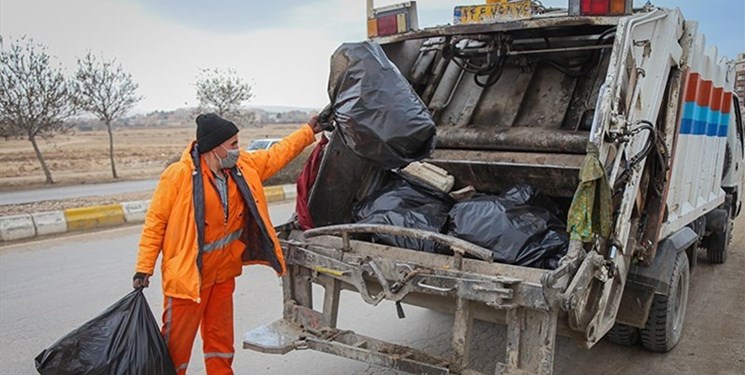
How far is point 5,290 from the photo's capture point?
5.19m

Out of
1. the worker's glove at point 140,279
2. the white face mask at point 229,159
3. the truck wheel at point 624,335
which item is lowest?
the truck wheel at point 624,335

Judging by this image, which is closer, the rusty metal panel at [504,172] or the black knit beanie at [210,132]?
the black knit beanie at [210,132]

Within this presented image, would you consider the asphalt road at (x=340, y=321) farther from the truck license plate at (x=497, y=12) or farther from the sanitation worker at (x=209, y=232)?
the truck license plate at (x=497, y=12)

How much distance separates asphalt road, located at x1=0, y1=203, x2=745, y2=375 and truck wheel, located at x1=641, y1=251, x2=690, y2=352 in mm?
90

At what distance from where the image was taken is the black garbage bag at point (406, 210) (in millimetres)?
3043

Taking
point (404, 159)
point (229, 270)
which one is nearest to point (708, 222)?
point (404, 159)

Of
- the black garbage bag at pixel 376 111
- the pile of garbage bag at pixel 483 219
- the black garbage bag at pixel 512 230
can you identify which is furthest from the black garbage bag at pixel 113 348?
the black garbage bag at pixel 512 230

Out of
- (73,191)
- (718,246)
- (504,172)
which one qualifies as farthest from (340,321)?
(73,191)

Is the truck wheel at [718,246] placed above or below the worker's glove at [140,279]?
below

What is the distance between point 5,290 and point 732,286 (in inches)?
253

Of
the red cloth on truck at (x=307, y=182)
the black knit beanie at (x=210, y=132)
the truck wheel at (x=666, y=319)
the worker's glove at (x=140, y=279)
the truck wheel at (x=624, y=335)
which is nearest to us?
the worker's glove at (x=140, y=279)

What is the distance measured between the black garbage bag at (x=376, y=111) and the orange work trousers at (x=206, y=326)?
3.26 ft

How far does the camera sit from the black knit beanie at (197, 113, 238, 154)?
2785mm

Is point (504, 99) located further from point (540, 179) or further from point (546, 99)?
point (540, 179)
